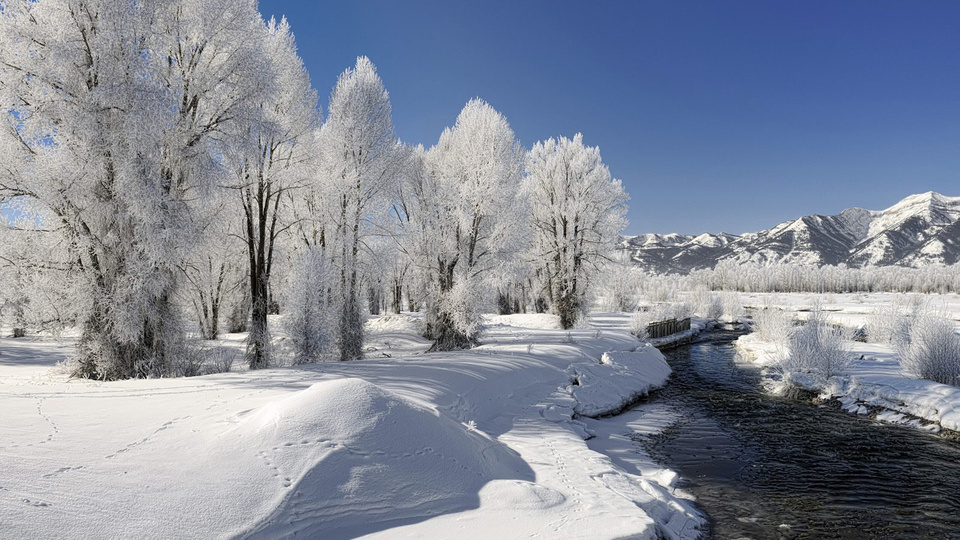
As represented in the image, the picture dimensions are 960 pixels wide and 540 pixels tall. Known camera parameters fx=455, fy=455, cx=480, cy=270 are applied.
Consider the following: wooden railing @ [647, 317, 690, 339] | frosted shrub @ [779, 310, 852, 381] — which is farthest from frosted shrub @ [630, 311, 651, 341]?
frosted shrub @ [779, 310, 852, 381]

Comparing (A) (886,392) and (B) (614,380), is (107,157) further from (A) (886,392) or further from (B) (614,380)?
(A) (886,392)

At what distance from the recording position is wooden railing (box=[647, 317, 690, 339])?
28591 mm

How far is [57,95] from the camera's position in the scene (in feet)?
34.5

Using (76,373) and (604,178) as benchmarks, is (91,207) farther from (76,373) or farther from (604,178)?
(604,178)

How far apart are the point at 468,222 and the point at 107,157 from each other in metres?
11.2

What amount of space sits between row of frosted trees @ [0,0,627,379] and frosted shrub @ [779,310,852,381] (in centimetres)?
1124

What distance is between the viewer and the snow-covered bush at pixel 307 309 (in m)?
14.0

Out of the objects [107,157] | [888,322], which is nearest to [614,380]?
[107,157]

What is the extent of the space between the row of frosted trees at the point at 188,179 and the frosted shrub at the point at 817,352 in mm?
11240

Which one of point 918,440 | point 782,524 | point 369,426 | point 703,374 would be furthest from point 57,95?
point 703,374

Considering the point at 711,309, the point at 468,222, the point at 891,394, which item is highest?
the point at 468,222

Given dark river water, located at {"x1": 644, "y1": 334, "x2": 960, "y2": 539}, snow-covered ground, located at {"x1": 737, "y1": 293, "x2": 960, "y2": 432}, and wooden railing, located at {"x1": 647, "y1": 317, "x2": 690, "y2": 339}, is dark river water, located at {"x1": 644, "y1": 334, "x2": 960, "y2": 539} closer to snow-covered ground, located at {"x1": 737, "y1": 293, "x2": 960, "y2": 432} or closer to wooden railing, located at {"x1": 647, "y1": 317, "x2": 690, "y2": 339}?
snow-covered ground, located at {"x1": 737, "y1": 293, "x2": 960, "y2": 432}

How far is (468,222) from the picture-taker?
18172 millimetres

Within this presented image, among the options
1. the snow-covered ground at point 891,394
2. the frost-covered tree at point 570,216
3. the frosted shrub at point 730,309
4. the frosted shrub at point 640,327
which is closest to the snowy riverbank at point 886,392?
the snow-covered ground at point 891,394
